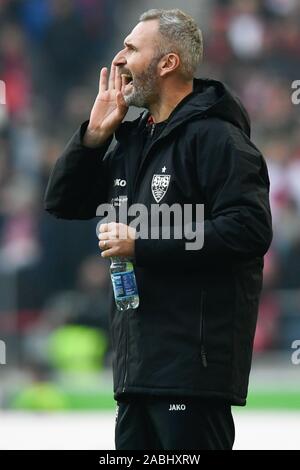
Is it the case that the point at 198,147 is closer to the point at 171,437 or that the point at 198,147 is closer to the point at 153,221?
the point at 153,221

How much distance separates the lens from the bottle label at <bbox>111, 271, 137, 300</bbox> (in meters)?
4.27

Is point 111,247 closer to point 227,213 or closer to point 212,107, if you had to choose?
point 227,213

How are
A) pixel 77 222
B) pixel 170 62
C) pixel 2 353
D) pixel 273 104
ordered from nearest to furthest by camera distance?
pixel 170 62 → pixel 2 353 → pixel 77 222 → pixel 273 104

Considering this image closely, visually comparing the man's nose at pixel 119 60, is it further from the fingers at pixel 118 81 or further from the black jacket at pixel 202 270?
the black jacket at pixel 202 270

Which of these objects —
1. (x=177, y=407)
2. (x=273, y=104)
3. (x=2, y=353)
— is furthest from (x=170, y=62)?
(x=273, y=104)

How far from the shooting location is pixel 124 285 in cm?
427

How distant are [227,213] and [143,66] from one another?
668mm

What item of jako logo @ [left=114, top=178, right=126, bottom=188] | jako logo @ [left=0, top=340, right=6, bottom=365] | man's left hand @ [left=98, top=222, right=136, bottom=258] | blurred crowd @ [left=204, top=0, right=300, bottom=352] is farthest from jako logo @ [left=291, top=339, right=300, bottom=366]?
man's left hand @ [left=98, top=222, right=136, bottom=258]

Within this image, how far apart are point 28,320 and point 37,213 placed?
1.21m

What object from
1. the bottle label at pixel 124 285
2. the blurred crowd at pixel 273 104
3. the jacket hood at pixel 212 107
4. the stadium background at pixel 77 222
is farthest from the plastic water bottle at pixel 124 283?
the blurred crowd at pixel 273 104

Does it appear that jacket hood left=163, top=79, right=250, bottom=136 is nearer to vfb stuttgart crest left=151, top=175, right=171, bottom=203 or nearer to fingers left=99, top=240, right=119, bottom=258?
vfb stuttgart crest left=151, top=175, right=171, bottom=203

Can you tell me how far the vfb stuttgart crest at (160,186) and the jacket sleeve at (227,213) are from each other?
0.37 ft

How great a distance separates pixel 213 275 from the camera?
4262mm

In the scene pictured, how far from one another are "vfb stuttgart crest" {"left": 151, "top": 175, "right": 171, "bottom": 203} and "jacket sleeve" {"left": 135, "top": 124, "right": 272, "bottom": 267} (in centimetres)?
11
